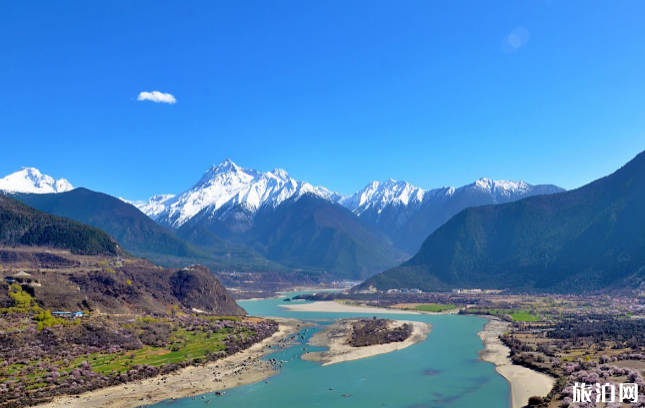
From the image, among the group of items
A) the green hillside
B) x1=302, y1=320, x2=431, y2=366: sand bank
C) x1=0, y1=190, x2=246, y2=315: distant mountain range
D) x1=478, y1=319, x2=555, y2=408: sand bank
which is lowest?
x1=302, y1=320, x2=431, y2=366: sand bank

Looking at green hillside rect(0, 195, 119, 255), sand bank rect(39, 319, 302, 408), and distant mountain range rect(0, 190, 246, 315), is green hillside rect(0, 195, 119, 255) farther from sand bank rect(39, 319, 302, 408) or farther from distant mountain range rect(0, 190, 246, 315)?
sand bank rect(39, 319, 302, 408)

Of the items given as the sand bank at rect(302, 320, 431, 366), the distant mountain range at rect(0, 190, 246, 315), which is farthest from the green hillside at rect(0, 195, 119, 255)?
the sand bank at rect(302, 320, 431, 366)

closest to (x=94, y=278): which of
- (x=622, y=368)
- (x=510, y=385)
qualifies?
(x=510, y=385)

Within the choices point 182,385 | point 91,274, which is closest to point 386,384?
point 182,385

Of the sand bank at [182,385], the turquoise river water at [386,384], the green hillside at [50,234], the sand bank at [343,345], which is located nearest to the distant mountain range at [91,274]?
the green hillside at [50,234]

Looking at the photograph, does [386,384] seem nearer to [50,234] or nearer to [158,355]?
[158,355]

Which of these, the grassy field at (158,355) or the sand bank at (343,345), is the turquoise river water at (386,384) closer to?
the sand bank at (343,345)
